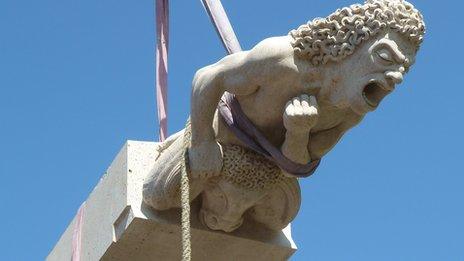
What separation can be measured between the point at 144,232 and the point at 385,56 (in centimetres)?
96

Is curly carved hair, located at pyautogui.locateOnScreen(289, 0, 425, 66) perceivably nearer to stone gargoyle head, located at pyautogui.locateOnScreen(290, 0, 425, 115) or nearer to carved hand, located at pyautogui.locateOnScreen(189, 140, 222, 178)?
stone gargoyle head, located at pyautogui.locateOnScreen(290, 0, 425, 115)

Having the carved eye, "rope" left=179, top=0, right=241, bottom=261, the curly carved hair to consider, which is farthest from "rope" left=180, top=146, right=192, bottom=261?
the carved eye

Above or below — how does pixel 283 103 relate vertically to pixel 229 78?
below

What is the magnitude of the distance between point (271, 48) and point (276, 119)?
24 centimetres

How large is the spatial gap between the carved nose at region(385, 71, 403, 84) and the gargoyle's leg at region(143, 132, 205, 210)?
0.69m

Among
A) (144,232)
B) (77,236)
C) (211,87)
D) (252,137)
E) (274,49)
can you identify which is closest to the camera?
(274,49)

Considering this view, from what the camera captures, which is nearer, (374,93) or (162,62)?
(374,93)

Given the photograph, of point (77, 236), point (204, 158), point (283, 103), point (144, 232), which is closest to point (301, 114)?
point (283, 103)

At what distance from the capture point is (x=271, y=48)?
505 cm

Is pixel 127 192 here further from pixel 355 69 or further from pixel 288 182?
pixel 355 69

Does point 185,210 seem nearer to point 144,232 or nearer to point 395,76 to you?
point 144,232

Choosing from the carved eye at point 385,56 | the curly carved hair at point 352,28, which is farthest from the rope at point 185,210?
the carved eye at point 385,56

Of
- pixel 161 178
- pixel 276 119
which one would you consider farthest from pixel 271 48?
pixel 161 178

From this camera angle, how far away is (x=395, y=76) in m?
4.94
